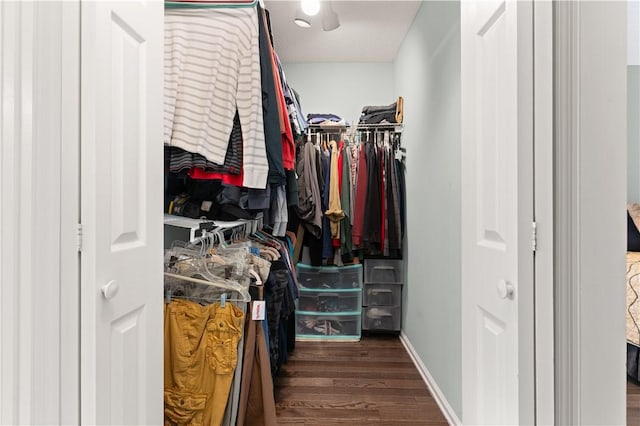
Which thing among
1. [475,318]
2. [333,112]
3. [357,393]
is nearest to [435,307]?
[357,393]

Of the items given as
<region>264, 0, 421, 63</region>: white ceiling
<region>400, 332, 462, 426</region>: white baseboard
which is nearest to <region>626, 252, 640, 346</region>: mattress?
<region>400, 332, 462, 426</region>: white baseboard

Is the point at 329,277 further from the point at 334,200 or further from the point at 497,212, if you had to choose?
the point at 497,212

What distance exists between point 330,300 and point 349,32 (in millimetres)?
2205

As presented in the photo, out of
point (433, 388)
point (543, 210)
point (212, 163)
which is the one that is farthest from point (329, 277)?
point (543, 210)

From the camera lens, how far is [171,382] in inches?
59.4

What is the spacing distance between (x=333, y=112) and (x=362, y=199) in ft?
3.61

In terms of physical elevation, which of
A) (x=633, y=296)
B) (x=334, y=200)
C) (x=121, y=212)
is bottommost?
(x=633, y=296)

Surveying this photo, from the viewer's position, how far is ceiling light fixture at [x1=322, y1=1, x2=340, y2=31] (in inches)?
107

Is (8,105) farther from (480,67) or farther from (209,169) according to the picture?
(480,67)

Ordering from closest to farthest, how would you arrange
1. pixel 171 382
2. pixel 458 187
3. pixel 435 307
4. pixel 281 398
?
pixel 171 382
pixel 458 187
pixel 281 398
pixel 435 307

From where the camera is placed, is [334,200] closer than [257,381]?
No

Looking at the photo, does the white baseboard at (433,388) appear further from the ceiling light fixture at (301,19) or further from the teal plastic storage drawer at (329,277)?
the ceiling light fixture at (301,19)

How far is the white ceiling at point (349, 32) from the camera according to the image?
2.79 m

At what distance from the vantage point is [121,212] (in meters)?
1.02
